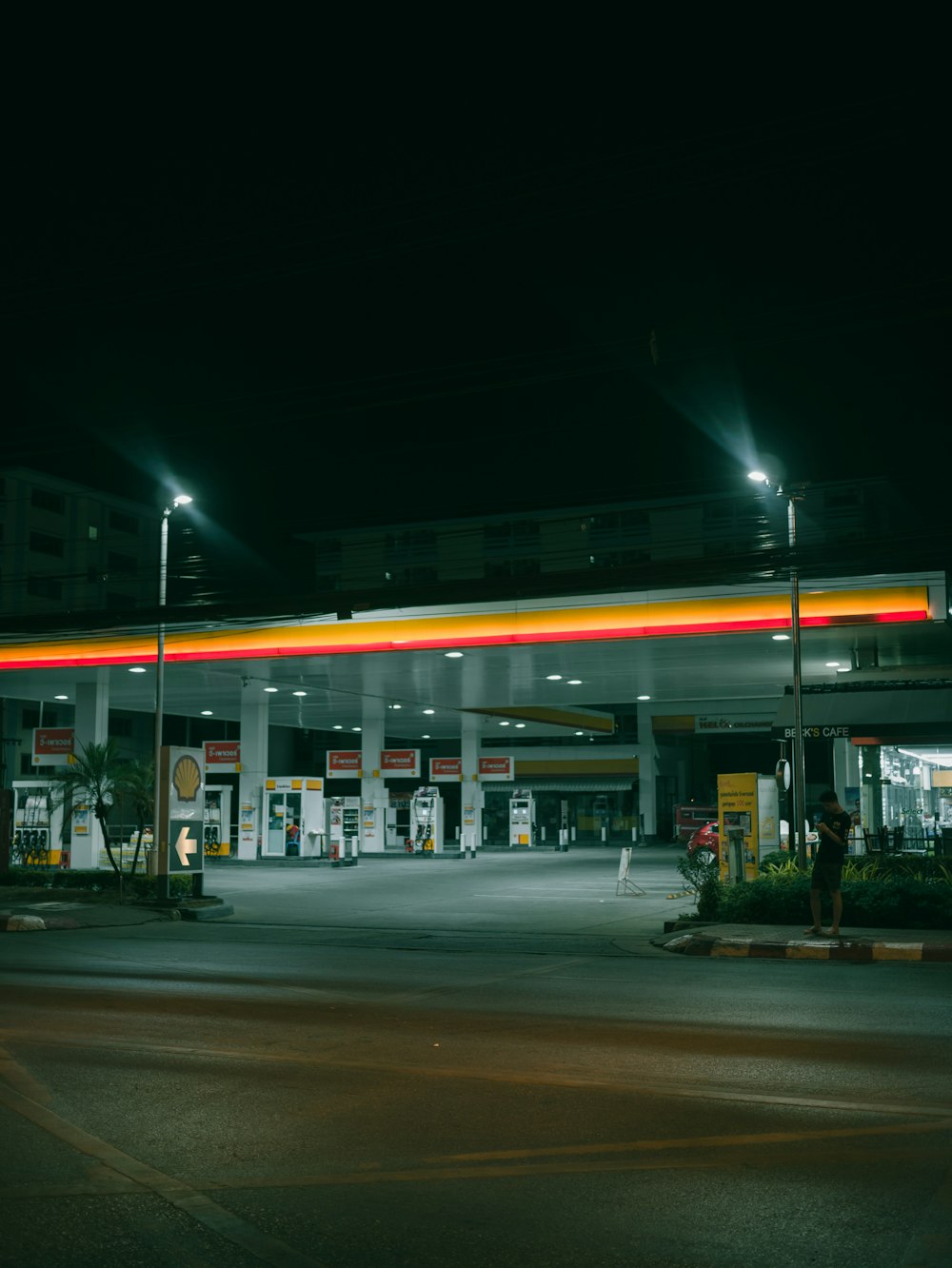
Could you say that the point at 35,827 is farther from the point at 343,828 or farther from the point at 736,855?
Answer: the point at 736,855

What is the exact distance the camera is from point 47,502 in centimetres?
8312

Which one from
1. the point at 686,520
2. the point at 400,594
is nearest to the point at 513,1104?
the point at 400,594

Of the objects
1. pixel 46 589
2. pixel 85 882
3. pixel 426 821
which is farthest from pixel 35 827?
pixel 46 589

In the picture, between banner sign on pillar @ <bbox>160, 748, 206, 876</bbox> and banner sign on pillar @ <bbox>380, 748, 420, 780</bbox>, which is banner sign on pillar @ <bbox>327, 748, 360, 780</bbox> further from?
banner sign on pillar @ <bbox>160, 748, 206, 876</bbox>

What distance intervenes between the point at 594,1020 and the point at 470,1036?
1.29 m

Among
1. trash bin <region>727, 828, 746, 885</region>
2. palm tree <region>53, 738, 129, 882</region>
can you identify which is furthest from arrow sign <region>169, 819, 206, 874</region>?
trash bin <region>727, 828, 746, 885</region>

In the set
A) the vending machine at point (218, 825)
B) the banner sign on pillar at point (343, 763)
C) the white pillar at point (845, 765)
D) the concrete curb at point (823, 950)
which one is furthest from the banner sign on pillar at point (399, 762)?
the concrete curb at point (823, 950)

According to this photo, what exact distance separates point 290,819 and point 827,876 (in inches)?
1184

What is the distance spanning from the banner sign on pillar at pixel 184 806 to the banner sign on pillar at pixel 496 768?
22585 mm

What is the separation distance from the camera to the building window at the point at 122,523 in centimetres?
9281

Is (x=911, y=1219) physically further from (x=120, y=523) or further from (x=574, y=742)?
(x=120, y=523)

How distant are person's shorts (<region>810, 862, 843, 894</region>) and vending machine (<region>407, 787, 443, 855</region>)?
101ft

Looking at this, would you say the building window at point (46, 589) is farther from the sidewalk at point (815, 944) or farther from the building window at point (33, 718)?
the sidewalk at point (815, 944)

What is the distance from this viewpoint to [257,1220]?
5.41m
